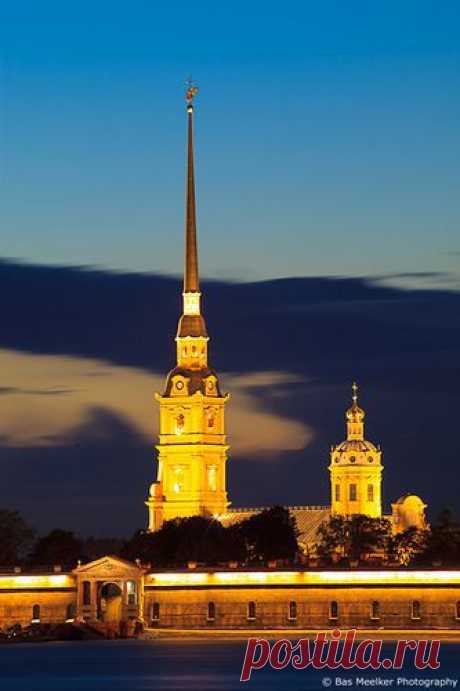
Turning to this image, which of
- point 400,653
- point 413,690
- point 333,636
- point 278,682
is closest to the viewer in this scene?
point 413,690

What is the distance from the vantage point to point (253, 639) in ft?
650

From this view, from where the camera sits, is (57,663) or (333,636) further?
(333,636)

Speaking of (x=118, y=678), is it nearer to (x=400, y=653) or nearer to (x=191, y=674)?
(x=191, y=674)

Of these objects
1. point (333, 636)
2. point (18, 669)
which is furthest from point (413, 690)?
point (333, 636)

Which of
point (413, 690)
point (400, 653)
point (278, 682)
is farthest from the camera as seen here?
point (400, 653)

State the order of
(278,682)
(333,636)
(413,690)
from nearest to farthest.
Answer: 1. (413,690)
2. (278,682)
3. (333,636)

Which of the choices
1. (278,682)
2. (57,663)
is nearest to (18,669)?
(57,663)

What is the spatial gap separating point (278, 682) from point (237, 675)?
8.12 ft

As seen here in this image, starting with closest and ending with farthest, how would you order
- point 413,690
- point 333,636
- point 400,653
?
point 413,690
point 400,653
point 333,636

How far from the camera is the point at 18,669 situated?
172m

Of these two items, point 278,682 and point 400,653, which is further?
point 400,653

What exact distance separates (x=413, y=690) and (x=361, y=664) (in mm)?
19474

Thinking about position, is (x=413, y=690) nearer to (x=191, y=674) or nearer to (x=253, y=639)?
(x=191, y=674)

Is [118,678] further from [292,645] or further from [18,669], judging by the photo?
[292,645]
